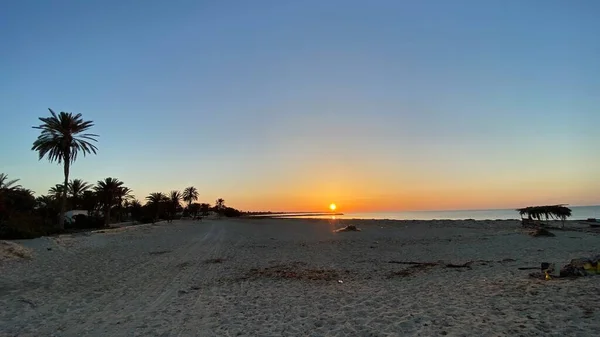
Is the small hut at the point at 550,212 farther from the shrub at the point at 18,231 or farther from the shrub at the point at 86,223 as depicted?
the shrub at the point at 86,223

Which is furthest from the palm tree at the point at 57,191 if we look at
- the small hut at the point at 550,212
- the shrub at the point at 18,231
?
the small hut at the point at 550,212

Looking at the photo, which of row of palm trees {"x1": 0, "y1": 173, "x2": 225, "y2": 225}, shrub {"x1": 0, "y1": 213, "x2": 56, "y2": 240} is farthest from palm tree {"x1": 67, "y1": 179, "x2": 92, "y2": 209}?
shrub {"x1": 0, "y1": 213, "x2": 56, "y2": 240}

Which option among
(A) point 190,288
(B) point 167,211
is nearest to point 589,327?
(A) point 190,288

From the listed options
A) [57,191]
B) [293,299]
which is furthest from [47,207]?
[293,299]

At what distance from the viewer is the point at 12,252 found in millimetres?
20844

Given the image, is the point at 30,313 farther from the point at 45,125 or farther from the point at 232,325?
the point at 45,125

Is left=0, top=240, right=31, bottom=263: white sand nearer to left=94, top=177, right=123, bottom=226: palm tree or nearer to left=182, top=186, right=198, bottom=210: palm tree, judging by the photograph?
left=94, top=177, right=123, bottom=226: palm tree

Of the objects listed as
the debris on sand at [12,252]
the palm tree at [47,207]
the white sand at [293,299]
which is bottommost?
the white sand at [293,299]

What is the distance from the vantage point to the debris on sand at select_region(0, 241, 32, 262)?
1995 cm

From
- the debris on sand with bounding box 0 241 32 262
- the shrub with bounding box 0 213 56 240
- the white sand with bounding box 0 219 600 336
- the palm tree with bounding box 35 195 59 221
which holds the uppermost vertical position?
the palm tree with bounding box 35 195 59 221

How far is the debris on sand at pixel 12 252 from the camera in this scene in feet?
65.5

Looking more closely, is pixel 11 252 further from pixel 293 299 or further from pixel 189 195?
pixel 189 195

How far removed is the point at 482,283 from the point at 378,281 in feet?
10.7

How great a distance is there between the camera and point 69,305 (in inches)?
432
